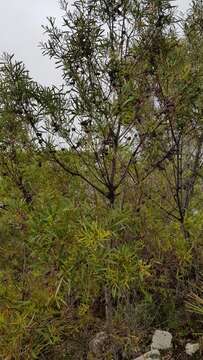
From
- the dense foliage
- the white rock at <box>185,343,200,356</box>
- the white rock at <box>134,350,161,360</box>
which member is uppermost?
the dense foliage

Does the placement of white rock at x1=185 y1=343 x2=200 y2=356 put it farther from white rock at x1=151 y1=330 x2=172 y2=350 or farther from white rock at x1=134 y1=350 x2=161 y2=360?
white rock at x1=134 y1=350 x2=161 y2=360

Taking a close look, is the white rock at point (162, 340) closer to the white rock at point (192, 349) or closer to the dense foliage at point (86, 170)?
the white rock at point (192, 349)

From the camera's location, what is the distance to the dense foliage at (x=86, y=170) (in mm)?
2262

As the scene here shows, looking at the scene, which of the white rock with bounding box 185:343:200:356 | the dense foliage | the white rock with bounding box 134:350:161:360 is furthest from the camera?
the white rock with bounding box 185:343:200:356

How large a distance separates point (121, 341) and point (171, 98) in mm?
1537

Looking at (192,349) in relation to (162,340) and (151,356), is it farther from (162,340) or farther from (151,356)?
(151,356)

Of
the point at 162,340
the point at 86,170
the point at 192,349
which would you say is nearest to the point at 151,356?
the point at 162,340

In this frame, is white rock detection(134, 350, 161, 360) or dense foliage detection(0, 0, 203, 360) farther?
white rock detection(134, 350, 161, 360)

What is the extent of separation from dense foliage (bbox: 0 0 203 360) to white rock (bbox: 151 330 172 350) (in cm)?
41

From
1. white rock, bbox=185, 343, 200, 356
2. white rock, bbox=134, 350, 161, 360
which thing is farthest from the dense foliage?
white rock, bbox=185, 343, 200, 356

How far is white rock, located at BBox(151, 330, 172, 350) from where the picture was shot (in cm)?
384

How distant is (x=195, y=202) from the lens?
4.97 m

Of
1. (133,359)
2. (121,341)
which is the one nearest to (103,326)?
(121,341)

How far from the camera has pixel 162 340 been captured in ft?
12.7
